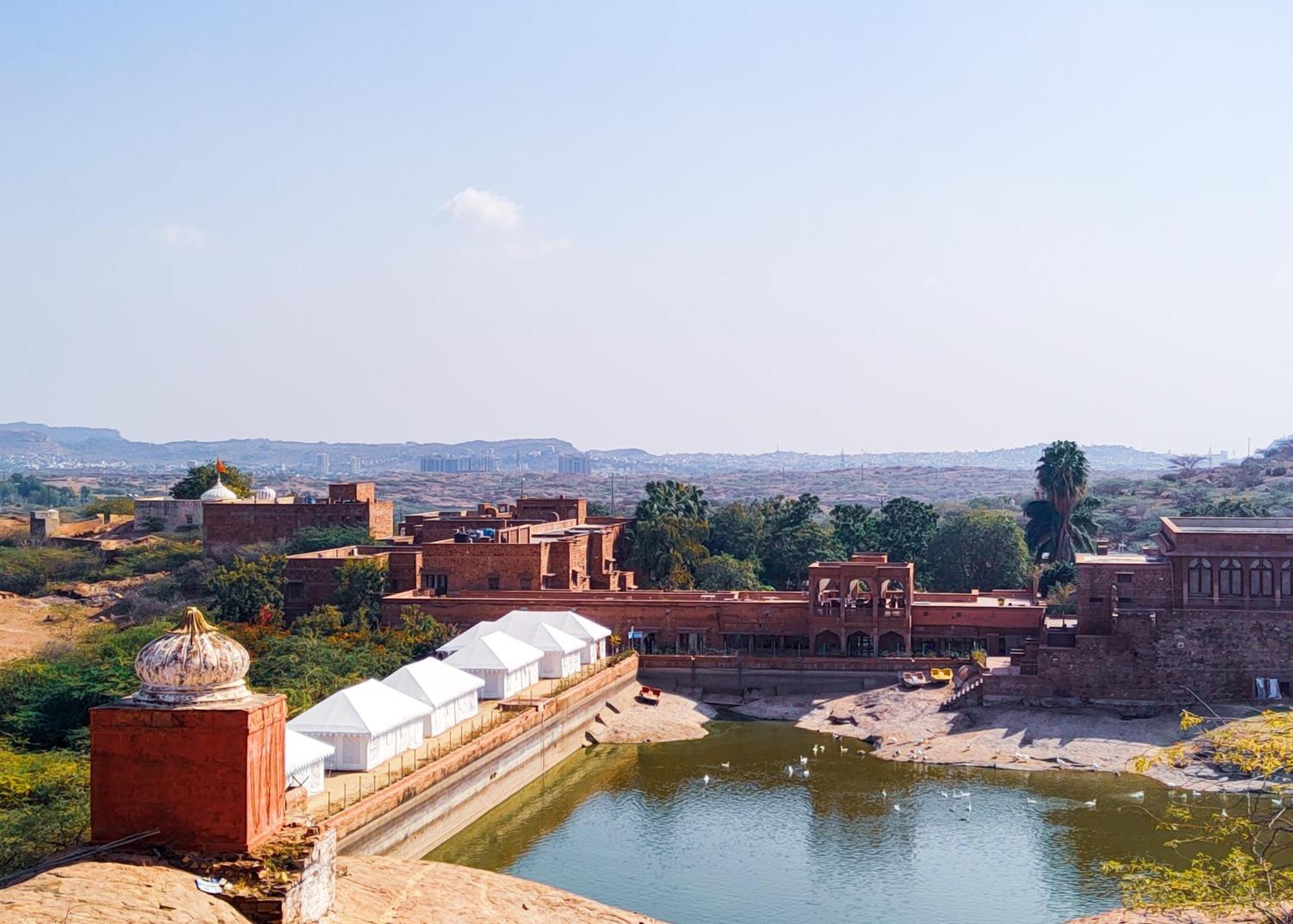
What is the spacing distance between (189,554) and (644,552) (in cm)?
1873

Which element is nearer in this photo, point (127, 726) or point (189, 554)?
point (127, 726)

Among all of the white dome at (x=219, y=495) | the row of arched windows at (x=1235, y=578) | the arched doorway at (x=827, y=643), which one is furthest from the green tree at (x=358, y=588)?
Answer: the row of arched windows at (x=1235, y=578)

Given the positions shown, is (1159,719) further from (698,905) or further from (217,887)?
(217,887)

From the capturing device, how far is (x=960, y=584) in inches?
2557

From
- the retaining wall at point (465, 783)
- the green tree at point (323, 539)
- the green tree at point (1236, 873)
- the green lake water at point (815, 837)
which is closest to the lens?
the green tree at point (1236, 873)

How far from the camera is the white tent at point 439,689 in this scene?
36094 mm

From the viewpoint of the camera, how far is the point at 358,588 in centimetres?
5162

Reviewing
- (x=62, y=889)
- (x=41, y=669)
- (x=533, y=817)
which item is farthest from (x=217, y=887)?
(x=41, y=669)

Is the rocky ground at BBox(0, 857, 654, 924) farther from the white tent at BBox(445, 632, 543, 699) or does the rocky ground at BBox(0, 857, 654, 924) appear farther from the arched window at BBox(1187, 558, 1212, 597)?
Result: the arched window at BBox(1187, 558, 1212, 597)

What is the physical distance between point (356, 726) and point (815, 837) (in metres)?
10.4

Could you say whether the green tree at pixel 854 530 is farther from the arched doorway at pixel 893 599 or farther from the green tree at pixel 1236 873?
the green tree at pixel 1236 873

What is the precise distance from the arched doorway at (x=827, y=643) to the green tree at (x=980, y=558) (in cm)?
1490

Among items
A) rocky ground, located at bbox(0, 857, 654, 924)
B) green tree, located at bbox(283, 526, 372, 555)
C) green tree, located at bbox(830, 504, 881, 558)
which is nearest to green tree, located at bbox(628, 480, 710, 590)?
green tree, located at bbox(830, 504, 881, 558)

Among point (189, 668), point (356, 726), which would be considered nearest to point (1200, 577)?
point (356, 726)
